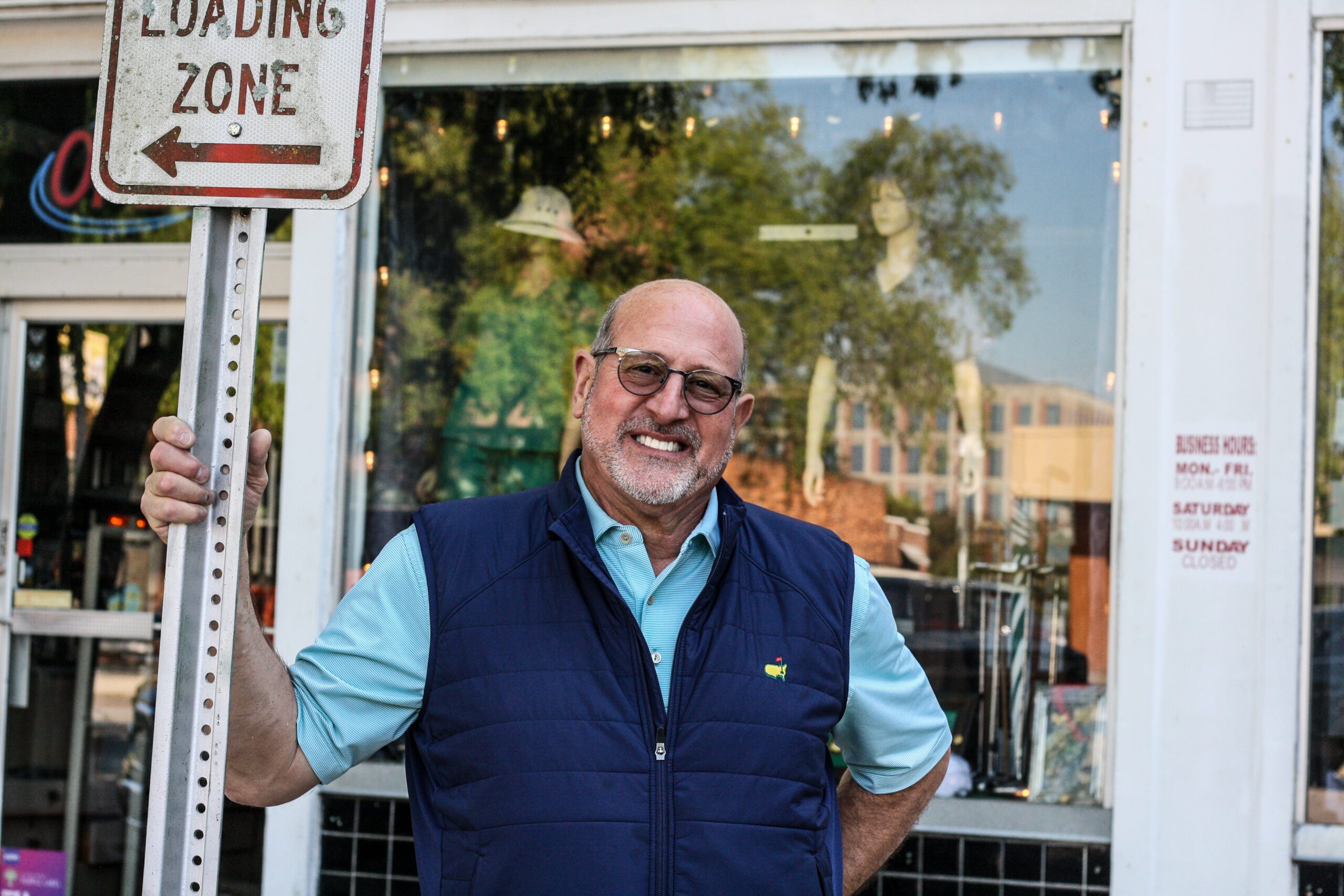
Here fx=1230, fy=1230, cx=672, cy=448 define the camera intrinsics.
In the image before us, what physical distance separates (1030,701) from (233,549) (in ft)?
11.3

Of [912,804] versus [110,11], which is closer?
[110,11]

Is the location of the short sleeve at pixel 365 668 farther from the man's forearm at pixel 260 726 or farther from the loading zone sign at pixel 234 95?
the loading zone sign at pixel 234 95

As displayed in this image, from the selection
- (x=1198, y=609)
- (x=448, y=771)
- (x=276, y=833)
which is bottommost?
(x=276, y=833)

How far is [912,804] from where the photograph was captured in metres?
2.45

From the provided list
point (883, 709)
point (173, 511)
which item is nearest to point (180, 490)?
point (173, 511)

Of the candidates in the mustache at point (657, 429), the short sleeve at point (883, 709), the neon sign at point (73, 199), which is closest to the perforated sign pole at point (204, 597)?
the mustache at point (657, 429)

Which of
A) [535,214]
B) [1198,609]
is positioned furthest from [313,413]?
[1198,609]

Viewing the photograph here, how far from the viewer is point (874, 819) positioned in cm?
246

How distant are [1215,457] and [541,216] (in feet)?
8.87

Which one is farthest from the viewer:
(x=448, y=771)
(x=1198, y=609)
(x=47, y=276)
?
(x=47, y=276)

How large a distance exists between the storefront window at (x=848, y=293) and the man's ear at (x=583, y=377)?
2.28 m

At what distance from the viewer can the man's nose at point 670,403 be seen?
218 centimetres

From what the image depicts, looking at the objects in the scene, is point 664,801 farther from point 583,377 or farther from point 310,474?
point 310,474

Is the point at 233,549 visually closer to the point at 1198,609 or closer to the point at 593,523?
the point at 593,523
